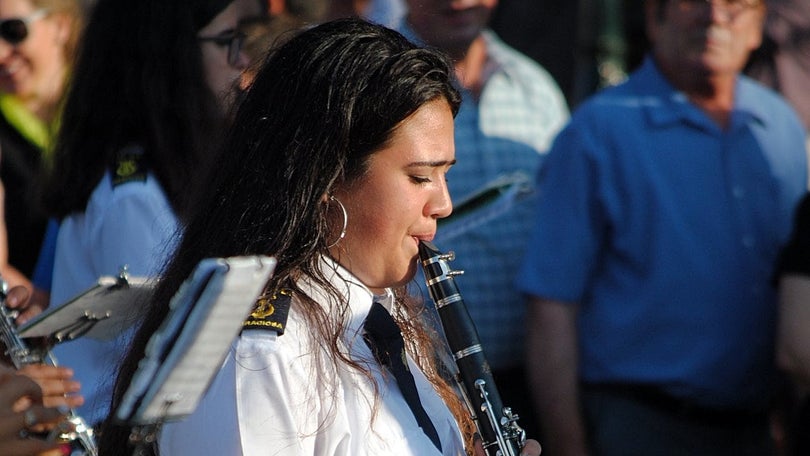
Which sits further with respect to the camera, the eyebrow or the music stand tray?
the music stand tray

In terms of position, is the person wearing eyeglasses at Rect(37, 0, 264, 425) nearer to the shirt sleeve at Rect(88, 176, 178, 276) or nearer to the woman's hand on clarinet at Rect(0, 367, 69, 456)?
the shirt sleeve at Rect(88, 176, 178, 276)

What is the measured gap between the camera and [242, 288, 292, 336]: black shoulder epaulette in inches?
74.7

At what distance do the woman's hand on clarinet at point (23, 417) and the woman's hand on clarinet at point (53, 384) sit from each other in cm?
9

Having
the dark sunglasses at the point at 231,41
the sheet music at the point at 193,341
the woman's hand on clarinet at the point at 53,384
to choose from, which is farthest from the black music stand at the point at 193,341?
the dark sunglasses at the point at 231,41

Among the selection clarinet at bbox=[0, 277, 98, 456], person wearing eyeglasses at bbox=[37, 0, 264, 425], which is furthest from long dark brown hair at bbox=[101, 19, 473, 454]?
person wearing eyeglasses at bbox=[37, 0, 264, 425]

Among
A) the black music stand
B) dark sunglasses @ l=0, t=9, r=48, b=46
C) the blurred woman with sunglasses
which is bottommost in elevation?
the blurred woman with sunglasses

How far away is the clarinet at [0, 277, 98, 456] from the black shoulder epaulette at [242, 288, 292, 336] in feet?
1.73

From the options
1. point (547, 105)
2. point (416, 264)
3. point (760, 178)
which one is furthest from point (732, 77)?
point (416, 264)

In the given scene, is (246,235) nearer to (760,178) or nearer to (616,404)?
(616,404)

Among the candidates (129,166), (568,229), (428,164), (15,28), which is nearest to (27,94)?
(15,28)

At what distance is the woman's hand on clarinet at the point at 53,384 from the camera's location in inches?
87.5

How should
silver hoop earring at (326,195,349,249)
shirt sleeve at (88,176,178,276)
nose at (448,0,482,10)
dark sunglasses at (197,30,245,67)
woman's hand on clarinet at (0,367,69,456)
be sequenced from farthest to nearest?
1. nose at (448,0,482,10)
2. dark sunglasses at (197,30,245,67)
3. shirt sleeve at (88,176,178,276)
4. silver hoop earring at (326,195,349,249)
5. woman's hand on clarinet at (0,367,69,456)

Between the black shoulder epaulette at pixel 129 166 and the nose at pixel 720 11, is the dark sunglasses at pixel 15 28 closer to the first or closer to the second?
the black shoulder epaulette at pixel 129 166

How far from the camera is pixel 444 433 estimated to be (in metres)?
2.22
